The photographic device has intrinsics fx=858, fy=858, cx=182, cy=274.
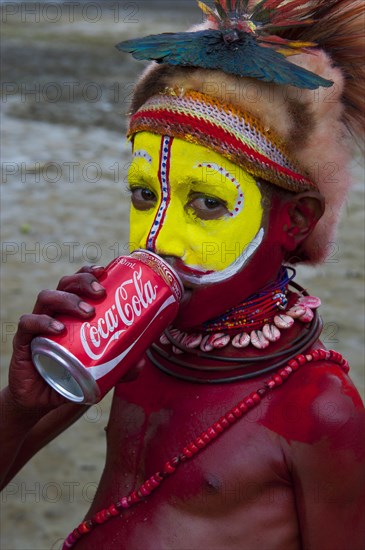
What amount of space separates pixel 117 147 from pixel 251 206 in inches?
301

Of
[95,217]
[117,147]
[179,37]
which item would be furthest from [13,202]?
[179,37]

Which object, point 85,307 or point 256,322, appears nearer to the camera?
point 85,307

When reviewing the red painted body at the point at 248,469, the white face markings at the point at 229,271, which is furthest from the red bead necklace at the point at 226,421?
the white face markings at the point at 229,271

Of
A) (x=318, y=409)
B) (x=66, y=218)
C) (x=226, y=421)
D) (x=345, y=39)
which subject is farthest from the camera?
(x=66, y=218)

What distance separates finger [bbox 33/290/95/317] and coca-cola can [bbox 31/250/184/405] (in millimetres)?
17

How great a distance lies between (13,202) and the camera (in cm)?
799

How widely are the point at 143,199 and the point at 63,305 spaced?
0.44 m

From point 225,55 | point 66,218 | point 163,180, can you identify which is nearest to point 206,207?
point 163,180

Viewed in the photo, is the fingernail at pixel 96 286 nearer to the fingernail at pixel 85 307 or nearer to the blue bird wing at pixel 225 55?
the fingernail at pixel 85 307

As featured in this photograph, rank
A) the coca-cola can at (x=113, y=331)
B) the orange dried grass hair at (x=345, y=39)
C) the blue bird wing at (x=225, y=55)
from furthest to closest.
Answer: the orange dried grass hair at (x=345, y=39) → the blue bird wing at (x=225, y=55) → the coca-cola can at (x=113, y=331)

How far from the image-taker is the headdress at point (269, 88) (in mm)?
2111

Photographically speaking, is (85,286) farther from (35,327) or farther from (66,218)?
(66,218)

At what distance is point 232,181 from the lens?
7.02ft

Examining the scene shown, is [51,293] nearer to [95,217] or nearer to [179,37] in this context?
[179,37]
